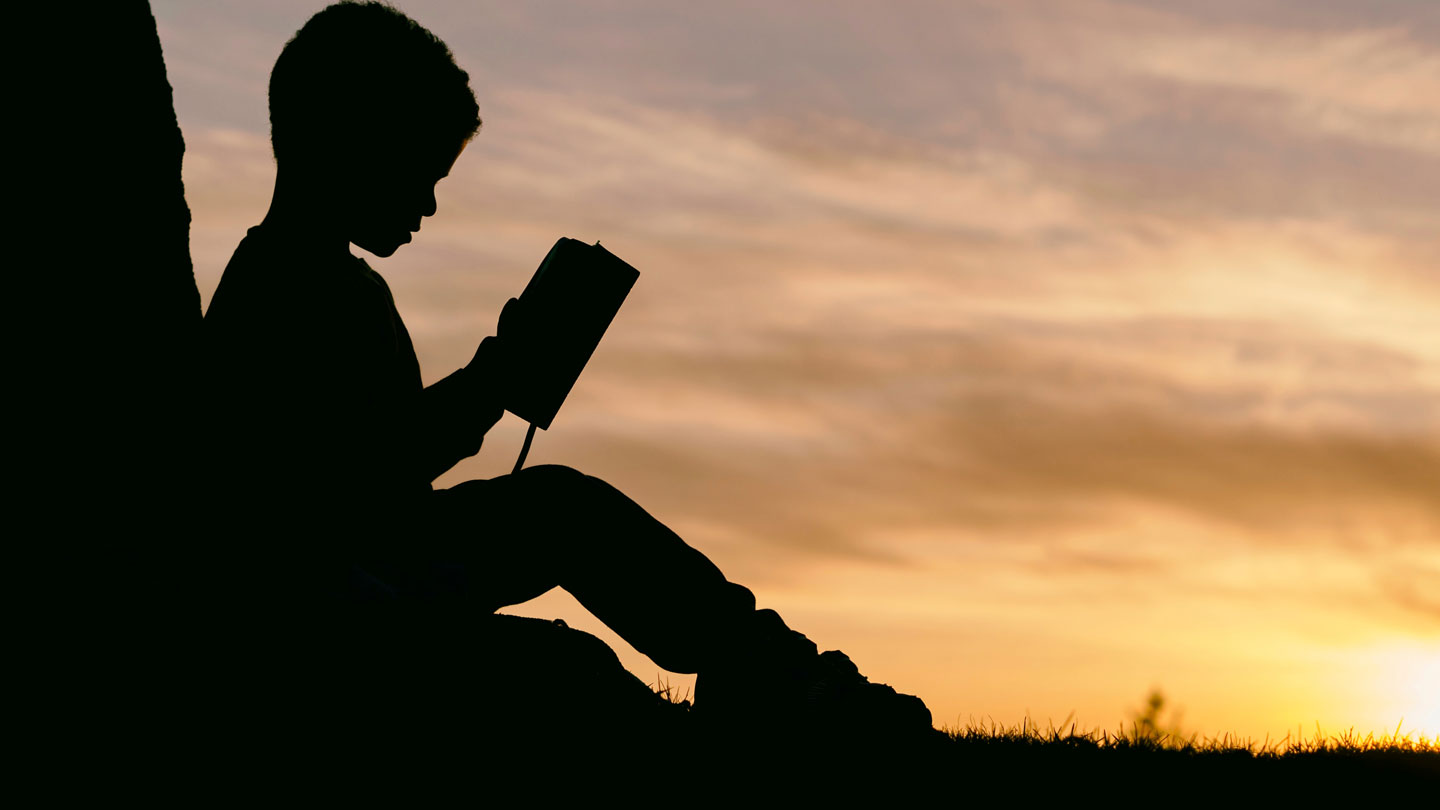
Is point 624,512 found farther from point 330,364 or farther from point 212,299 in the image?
point 212,299

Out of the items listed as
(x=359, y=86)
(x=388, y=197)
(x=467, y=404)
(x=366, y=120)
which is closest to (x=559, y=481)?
(x=467, y=404)

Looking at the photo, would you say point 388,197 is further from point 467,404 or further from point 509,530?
point 509,530

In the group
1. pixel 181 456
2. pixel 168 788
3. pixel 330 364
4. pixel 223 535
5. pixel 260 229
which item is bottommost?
pixel 168 788

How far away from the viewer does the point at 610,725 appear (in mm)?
4051

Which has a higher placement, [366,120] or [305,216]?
[366,120]

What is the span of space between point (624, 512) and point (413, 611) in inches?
28.3

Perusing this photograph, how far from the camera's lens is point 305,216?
415cm

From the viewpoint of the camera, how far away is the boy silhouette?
12.6 ft

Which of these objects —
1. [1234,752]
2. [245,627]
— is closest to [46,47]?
[245,627]

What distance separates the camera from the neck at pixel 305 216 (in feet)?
13.5

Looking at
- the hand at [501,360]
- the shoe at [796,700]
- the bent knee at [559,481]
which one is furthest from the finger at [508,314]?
the shoe at [796,700]

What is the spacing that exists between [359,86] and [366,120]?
0.11m

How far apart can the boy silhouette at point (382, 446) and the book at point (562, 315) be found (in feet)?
0.23

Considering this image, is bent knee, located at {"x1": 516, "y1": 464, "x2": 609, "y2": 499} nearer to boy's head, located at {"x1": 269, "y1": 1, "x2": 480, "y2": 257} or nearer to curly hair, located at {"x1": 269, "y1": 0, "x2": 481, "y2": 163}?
boy's head, located at {"x1": 269, "y1": 1, "x2": 480, "y2": 257}
